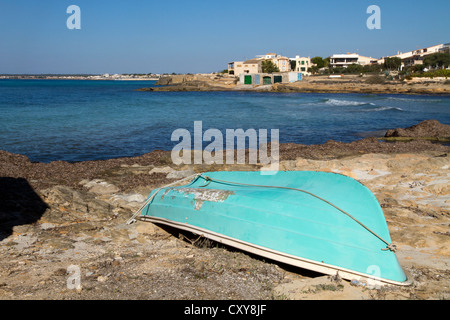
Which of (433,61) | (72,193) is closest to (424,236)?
(72,193)

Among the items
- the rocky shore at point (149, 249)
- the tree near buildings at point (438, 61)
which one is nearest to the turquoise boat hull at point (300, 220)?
the rocky shore at point (149, 249)

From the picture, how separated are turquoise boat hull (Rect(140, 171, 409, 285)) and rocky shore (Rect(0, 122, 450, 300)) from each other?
240 millimetres

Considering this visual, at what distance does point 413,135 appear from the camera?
19234 millimetres

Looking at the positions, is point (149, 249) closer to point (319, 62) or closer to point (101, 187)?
point (101, 187)

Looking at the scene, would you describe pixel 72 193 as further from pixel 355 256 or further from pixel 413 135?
pixel 413 135

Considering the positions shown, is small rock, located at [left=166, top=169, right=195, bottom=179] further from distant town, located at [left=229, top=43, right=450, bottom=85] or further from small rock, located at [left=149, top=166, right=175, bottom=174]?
distant town, located at [left=229, top=43, right=450, bottom=85]

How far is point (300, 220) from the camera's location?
5.49 meters

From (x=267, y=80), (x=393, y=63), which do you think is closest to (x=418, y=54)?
(x=393, y=63)

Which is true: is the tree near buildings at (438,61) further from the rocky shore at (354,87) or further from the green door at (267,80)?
the green door at (267,80)

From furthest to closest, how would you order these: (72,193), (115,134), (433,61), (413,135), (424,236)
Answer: (433,61)
(115,134)
(413,135)
(72,193)
(424,236)

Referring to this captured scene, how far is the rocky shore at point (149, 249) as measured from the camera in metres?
4.71

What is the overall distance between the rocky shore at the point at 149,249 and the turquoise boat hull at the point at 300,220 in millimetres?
240

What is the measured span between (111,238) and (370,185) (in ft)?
20.3

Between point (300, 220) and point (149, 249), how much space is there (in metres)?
2.45
